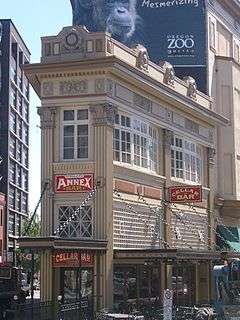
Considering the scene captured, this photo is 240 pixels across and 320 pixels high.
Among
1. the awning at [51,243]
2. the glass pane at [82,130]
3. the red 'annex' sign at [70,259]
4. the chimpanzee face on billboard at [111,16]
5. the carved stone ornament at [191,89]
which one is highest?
the chimpanzee face on billboard at [111,16]

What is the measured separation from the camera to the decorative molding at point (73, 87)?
28159 millimetres

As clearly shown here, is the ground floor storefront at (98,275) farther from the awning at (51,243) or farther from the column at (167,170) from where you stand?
the column at (167,170)

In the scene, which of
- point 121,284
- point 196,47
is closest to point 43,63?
point 121,284

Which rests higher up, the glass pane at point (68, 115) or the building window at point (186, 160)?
the glass pane at point (68, 115)

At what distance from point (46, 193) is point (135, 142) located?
16.1 feet

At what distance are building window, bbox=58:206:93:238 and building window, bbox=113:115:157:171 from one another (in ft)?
9.00

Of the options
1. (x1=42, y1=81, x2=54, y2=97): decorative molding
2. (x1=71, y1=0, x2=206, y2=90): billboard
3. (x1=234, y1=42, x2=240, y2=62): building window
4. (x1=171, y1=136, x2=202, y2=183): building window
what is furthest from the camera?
(x1=234, y1=42, x2=240, y2=62): building window

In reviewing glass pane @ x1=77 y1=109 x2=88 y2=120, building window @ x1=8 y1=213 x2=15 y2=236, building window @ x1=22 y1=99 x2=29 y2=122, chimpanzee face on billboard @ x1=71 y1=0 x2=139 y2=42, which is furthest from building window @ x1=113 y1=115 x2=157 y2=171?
building window @ x1=22 y1=99 x2=29 y2=122

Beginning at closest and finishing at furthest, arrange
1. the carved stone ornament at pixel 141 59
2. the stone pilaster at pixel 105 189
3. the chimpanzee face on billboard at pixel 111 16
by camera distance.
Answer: the stone pilaster at pixel 105 189 < the carved stone ornament at pixel 141 59 < the chimpanzee face on billboard at pixel 111 16

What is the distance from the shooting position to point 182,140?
3512 cm

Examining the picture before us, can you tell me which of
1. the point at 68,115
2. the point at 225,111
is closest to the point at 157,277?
the point at 68,115

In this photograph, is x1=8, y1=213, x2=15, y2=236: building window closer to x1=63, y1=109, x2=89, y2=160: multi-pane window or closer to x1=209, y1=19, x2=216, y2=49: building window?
x1=209, y1=19, x2=216, y2=49: building window

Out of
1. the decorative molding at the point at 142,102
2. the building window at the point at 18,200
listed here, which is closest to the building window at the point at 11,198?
the building window at the point at 18,200

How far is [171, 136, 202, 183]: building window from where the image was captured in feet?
112
